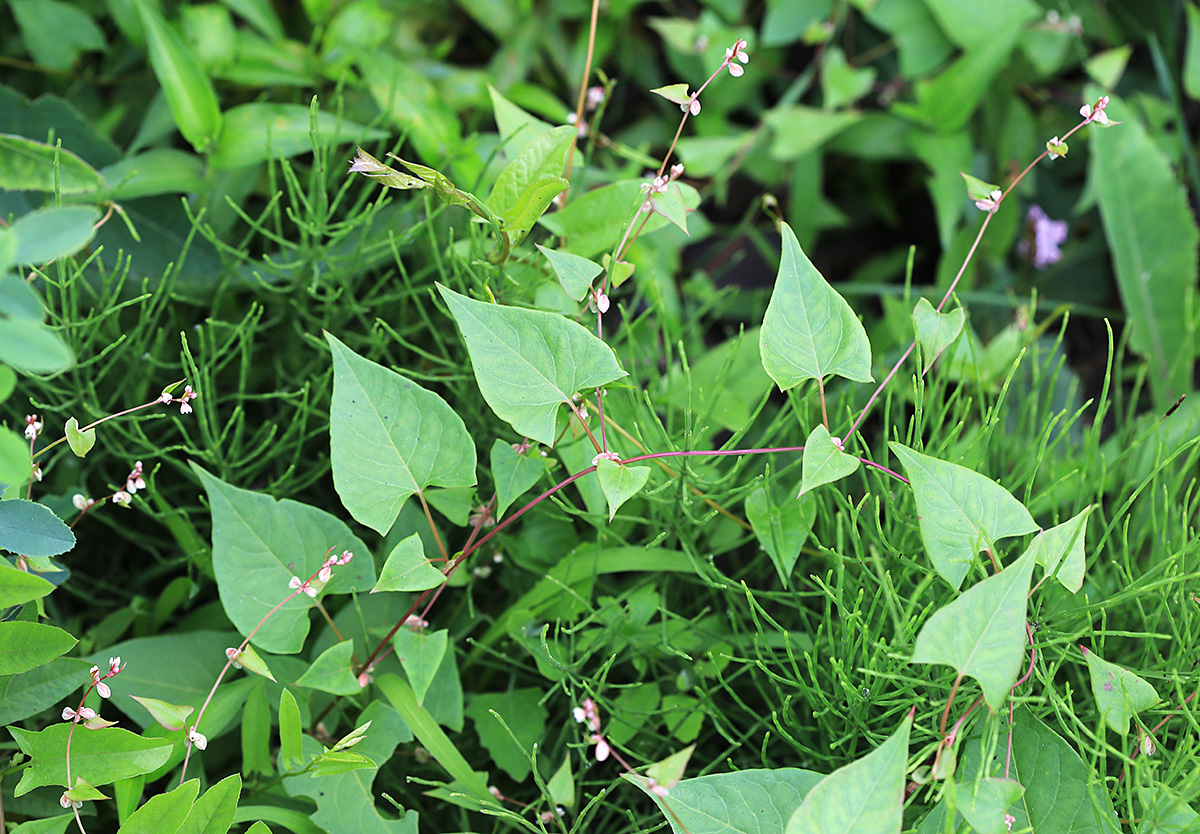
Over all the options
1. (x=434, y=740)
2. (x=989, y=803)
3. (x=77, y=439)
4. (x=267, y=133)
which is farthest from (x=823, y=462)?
(x=267, y=133)

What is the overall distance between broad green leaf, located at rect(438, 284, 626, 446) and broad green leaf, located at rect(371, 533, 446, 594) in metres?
0.09

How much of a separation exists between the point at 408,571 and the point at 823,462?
0.23m

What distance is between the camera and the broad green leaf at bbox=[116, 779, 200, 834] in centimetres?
43

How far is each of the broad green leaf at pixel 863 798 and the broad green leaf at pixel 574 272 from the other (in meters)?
0.28

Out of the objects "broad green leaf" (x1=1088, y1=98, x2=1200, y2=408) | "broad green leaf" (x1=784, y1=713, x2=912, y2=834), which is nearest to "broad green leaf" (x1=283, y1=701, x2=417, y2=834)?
"broad green leaf" (x1=784, y1=713, x2=912, y2=834)

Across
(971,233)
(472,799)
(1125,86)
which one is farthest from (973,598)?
(1125,86)

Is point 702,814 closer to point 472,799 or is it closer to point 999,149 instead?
point 472,799

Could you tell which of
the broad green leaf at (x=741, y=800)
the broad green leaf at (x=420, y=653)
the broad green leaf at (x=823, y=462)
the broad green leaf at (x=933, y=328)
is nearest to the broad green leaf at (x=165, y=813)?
the broad green leaf at (x=420, y=653)

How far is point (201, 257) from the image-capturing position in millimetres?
747

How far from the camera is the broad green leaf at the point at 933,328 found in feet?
1.55

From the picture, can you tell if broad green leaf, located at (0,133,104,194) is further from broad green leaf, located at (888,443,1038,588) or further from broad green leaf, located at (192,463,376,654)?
broad green leaf, located at (888,443,1038,588)

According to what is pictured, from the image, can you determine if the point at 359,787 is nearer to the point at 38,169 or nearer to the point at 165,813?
the point at 165,813

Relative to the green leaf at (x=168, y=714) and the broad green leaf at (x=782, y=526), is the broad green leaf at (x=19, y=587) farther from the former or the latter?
the broad green leaf at (x=782, y=526)

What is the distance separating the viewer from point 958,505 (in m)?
0.44
